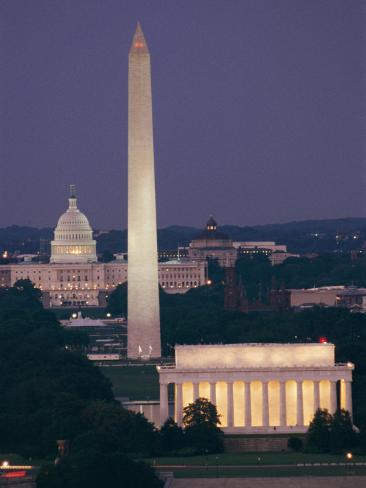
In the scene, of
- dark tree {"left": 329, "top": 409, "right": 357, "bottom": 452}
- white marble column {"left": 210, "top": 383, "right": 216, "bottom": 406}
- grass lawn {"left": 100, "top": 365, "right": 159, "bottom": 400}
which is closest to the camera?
dark tree {"left": 329, "top": 409, "right": 357, "bottom": 452}

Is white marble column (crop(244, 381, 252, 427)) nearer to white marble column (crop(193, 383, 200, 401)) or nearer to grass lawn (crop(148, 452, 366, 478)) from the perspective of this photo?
white marble column (crop(193, 383, 200, 401))

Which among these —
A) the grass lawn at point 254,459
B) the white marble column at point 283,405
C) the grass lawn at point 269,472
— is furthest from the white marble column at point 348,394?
the grass lawn at point 269,472

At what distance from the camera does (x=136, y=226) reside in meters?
164

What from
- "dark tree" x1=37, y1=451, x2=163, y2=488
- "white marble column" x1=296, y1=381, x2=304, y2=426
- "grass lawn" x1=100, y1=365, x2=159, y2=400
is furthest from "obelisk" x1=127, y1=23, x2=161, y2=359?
"dark tree" x1=37, y1=451, x2=163, y2=488

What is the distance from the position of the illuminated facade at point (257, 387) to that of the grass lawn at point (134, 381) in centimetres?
1218

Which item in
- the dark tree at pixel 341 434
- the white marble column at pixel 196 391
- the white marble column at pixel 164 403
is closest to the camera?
the dark tree at pixel 341 434

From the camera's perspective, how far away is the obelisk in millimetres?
161125

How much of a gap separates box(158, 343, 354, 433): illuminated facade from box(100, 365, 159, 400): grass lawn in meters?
12.2

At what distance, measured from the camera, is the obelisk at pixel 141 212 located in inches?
6344

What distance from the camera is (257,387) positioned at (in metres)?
120

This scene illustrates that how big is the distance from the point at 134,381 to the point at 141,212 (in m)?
18.2

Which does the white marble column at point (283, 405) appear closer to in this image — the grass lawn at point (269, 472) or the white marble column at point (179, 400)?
the white marble column at point (179, 400)

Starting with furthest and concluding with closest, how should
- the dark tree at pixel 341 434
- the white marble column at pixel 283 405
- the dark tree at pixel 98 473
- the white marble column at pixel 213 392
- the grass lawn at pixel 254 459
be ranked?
the white marble column at pixel 213 392, the white marble column at pixel 283 405, the dark tree at pixel 341 434, the grass lawn at pixel 254 459, the dark tree at pixel 98 473

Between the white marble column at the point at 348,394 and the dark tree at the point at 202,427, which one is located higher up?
the white marble column at the point at 348,394
